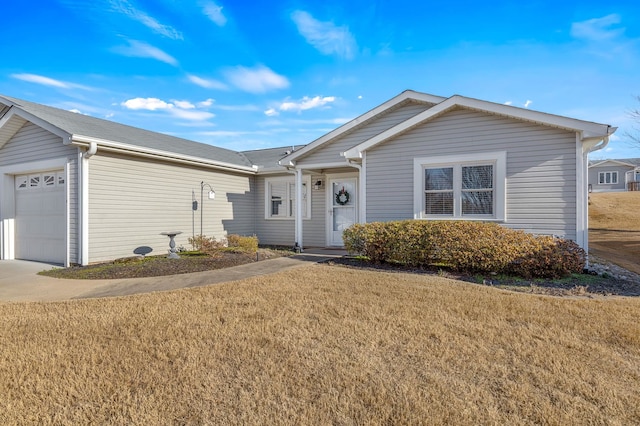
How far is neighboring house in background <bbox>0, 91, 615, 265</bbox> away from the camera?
303 inches

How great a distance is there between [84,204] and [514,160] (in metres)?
10.5

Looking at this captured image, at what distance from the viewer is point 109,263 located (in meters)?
8.89

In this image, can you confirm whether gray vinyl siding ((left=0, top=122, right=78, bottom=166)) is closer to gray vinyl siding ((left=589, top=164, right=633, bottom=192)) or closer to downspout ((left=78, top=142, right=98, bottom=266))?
downspout ((left=78, top=142, right=98, bottom=266))

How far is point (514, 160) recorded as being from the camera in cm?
791

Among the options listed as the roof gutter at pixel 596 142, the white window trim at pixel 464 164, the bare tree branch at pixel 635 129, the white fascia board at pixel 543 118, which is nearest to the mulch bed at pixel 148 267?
the white window trim at pixel 464 164

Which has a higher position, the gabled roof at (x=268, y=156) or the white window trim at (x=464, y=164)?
the gabled roof at (x=268, y=156)

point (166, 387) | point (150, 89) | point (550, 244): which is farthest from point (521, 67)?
point (150, 89)

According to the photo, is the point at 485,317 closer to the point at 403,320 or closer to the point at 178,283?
the point at 403,320

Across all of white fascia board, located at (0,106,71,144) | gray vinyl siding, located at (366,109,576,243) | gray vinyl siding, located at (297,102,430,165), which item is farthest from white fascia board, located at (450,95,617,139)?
white fascia board, located at (0,106,71,144)

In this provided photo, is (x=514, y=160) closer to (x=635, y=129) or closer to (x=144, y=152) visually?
(x=144, y=152)

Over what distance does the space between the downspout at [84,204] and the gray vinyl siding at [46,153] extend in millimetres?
266

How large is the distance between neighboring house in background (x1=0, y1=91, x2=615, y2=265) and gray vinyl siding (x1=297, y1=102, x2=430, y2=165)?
34 mm

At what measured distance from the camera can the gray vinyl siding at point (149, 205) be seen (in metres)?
9.02

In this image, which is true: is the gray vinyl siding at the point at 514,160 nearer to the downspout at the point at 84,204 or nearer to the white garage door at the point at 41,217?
the downspout at the point at 84,204
